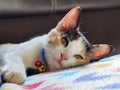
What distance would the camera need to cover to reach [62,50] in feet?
3.93

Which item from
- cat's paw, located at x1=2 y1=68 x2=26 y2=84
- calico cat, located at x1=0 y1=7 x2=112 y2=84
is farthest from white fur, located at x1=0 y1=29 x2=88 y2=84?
cat's paw, located at x1=2 y1=68 x2=26 y2=84

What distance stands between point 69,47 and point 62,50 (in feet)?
0.12

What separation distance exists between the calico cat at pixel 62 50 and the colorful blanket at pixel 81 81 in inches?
6.5

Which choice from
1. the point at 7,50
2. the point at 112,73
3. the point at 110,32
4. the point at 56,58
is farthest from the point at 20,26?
the point at 112,73

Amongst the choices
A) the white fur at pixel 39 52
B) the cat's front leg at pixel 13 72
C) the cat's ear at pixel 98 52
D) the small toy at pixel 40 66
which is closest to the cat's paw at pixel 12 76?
the cat's front leg at pixel 13 72

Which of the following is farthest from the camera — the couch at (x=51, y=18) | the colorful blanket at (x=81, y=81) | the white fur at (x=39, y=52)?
the couch at (x=51, y=18)

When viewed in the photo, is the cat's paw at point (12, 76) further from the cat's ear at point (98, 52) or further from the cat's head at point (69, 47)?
the cat's ear at point (98, 52)

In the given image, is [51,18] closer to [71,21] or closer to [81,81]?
[71,21]

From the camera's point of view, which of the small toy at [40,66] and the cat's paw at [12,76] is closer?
the cat's paw at [12,76]

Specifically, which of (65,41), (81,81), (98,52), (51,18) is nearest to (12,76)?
(81,81)

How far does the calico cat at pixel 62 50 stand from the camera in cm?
120

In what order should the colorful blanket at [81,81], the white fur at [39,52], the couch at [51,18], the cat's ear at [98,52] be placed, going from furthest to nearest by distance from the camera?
the couch at [51,18], the cat's ear at [98,52], the white fur at [39,52], the colorful blanket at [81,81]

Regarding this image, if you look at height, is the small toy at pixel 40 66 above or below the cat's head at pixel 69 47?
below

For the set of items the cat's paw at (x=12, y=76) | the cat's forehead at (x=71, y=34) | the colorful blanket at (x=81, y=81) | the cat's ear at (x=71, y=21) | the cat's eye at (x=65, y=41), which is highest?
the cat's ear at (x=71, y=21)
